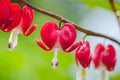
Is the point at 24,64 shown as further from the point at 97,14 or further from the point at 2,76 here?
the point at 97,14

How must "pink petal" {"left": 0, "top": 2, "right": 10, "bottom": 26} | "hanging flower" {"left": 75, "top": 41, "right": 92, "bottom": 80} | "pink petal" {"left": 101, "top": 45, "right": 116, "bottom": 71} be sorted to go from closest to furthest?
"pink petal" {"left": 0, "top": 2, "right": 10, "bottom": 26} → "hanging flower" {"left": 75, "top": 41, "right": 92, "bottom": 80} → "pink petal" {"left": 101, "top": 45, "right": 116, "bottom": 71}

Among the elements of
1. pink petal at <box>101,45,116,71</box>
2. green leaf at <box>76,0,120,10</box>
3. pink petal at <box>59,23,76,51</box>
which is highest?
green leaf at <box>76,0,120,10</box>

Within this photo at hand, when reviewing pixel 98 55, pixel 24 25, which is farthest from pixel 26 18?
pixel 98 55

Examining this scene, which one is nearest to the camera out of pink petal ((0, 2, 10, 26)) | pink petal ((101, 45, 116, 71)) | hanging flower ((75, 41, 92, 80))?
pink petal ((0, 2, 10, 26))

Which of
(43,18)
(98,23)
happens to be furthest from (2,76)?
(98,23)

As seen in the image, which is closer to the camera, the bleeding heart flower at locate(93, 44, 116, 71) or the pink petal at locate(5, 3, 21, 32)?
the pink petal at locate(5, 3, 21, 32)

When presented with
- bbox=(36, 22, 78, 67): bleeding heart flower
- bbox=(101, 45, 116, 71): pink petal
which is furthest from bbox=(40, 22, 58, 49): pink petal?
bbox=(101, 45, 116, 71): pink petal

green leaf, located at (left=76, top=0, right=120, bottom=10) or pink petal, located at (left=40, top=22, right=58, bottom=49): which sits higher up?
green leaf, located at (left=76, top=0, right=120, bottom=10)

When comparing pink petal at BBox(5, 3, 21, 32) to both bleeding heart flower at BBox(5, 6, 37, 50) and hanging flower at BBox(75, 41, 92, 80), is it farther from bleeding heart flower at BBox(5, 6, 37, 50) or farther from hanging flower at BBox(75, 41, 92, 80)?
hanging flower at BBox(75, 41, 92, 80)

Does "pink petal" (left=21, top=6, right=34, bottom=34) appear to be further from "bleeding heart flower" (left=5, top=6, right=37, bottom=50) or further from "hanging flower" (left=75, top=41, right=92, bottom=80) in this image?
"hanging flower" (left=75, top=41, right=92, bottom=80)
